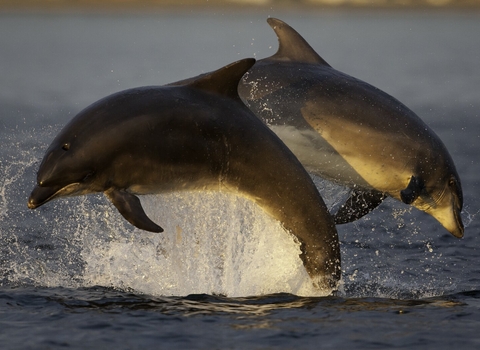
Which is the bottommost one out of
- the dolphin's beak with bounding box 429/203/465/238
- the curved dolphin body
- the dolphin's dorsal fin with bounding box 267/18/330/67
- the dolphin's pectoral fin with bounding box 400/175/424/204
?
the dolphin's beak with bounding box 429/203/465/238

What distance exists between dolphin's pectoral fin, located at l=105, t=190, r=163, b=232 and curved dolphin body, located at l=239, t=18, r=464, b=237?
2.94m

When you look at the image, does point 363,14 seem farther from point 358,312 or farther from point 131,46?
point 358,312

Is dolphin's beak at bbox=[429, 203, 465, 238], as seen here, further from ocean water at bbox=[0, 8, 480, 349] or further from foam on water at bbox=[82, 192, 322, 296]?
foam on water at bbox=[82, 192, 322, 296]

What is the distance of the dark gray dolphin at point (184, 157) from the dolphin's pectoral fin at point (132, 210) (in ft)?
0.04

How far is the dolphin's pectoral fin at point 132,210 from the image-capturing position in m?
10.6

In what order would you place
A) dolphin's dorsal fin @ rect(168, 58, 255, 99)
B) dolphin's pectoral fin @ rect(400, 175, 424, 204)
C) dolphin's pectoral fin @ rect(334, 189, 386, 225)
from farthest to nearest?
1. dolphin's pectoral fin @ rect(334, 189, 386, 225)
2. dolphin's pectoral fin @ rect(400, 175, 424, 204)
3. dolphin's dorsal fin @ rect(168, 58, 255, 99)

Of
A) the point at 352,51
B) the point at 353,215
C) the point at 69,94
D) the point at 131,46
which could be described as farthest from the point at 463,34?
the point at 353,215

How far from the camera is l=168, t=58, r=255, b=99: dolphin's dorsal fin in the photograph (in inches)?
448

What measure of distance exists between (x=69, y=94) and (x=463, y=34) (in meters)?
67.0

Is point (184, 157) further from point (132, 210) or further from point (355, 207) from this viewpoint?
point (355, 207)

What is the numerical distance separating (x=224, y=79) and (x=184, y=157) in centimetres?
107

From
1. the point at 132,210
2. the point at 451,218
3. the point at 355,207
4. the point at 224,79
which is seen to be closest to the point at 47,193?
the point at 132,210

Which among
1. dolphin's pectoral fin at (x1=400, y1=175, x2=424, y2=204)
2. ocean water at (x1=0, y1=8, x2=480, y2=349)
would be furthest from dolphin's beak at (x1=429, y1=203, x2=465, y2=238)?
dolphin's pectoral fin at (x1=400, y1=175, x2=424, y2=204)

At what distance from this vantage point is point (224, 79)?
37.5 feet
